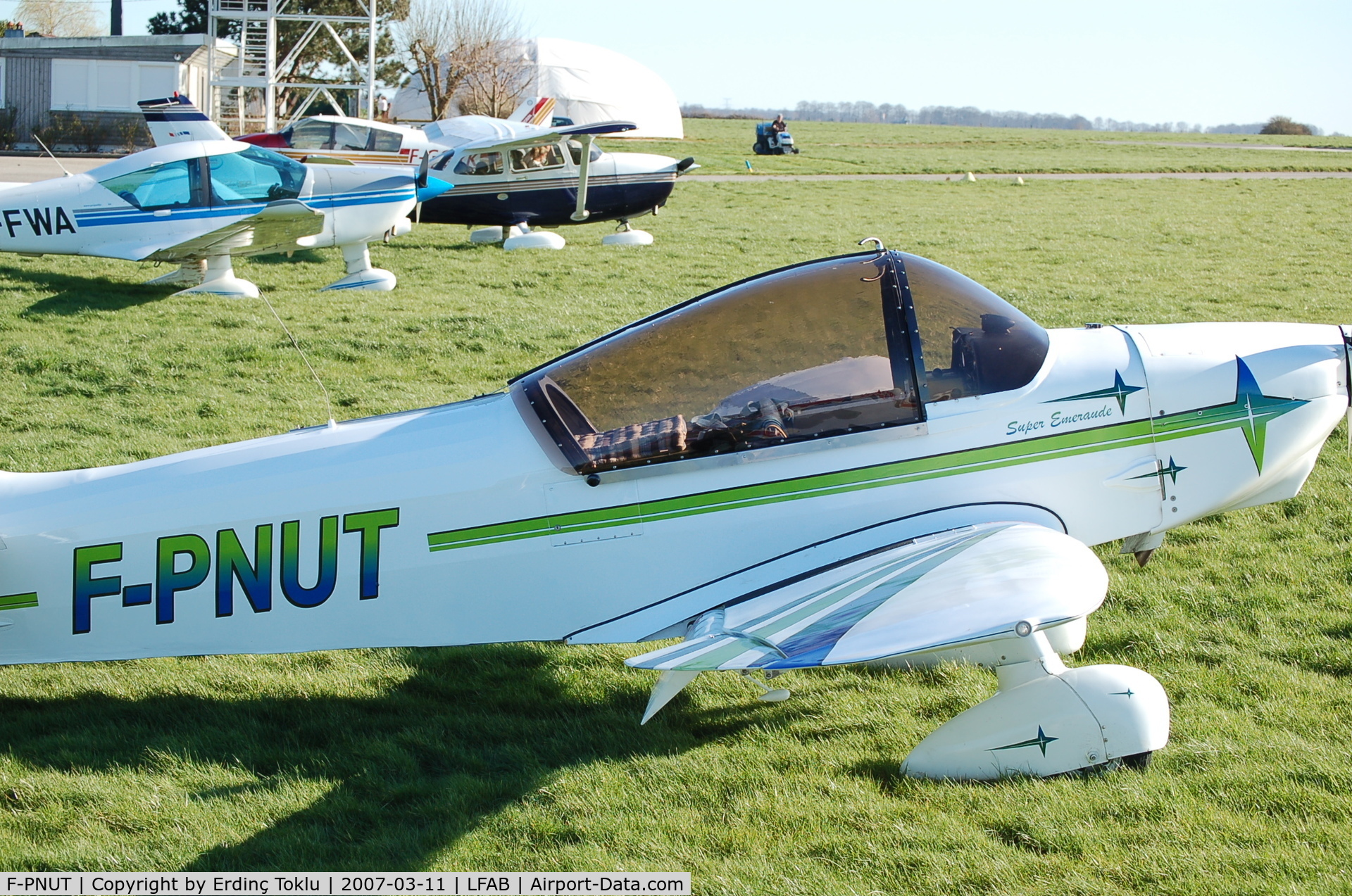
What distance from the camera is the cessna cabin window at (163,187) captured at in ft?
39.8

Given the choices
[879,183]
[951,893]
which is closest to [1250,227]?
[879,183]

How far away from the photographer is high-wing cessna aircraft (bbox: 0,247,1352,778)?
3.88m

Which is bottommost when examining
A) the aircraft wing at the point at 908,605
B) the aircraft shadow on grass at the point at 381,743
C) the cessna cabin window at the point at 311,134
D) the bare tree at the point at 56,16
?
the aircraft shadow on grass at the point at 381,743

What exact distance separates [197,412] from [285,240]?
5262mm

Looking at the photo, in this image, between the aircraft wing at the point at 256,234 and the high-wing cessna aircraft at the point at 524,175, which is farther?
the high-wing cessna aircraft at the point at 524,175

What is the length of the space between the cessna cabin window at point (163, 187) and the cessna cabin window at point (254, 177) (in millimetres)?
189

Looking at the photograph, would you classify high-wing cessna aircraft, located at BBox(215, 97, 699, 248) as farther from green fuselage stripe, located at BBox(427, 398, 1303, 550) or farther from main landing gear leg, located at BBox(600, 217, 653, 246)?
green fuselage stripe, located at BBox(427, 398, 1303, 550)

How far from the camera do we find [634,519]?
393 centimetres

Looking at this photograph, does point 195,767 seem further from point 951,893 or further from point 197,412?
point 197,412

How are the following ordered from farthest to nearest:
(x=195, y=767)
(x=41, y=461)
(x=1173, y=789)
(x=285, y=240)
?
(x=285, y=240) < (x=41, y=461) < (x=195, y=767) < (x=1173, y=789)

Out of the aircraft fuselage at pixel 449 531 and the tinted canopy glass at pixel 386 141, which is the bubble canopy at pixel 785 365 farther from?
the tinted canopy glass at pixel 386 141

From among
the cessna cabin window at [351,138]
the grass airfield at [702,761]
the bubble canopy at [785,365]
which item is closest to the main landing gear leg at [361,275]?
the cessna cabin window at [351,138]

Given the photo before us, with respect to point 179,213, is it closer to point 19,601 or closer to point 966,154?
point 19,601

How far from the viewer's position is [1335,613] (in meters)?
5.17
